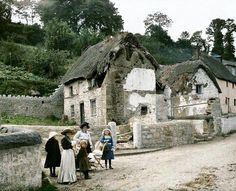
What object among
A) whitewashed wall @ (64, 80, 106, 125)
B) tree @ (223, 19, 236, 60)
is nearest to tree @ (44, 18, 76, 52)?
whitewashed wall @ (64, 80, 106, 125)

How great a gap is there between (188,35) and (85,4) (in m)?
28.6

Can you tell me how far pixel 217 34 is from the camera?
76.8 m

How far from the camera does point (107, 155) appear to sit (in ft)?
46.7

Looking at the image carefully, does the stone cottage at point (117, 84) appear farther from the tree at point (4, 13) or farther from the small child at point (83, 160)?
the tree at point (4, 13)

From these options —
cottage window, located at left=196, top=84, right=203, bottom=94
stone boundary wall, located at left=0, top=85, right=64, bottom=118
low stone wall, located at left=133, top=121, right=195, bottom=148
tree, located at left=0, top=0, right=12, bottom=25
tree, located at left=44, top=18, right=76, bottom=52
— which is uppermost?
tree, located at left=0, top=0, right=12, bottom=25

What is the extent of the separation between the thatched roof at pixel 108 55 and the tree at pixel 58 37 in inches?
969

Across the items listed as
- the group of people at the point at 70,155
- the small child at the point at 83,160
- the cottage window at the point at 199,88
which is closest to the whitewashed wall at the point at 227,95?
the cottage window at the point at 199,88

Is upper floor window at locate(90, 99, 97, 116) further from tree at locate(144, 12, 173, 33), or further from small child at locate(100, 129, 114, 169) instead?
tree at locate(144, 12, 173, 33)

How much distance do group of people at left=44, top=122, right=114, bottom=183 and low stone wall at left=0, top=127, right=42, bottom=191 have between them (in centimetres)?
139

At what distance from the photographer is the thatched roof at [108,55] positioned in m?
30.7

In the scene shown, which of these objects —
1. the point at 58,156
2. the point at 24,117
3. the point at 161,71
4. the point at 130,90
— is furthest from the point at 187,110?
the point at 58,156

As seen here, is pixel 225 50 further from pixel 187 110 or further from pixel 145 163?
pixel 145 163

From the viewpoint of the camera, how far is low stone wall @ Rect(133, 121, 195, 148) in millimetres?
Answer: 20453

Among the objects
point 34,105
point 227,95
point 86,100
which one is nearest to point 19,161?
point 86,100
